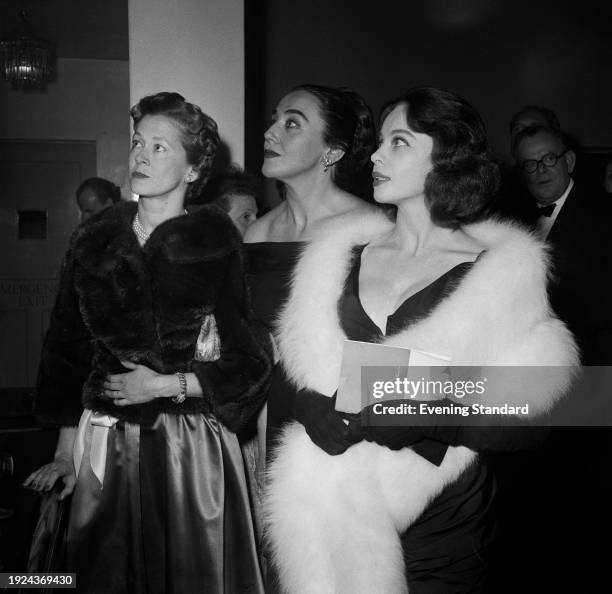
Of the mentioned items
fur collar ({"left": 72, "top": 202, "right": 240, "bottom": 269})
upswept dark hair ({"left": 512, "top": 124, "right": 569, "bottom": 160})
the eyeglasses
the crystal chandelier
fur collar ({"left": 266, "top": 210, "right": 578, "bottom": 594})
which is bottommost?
fur collar ({"left": 266, "top": 210, "right": 578, "bottom": 594})

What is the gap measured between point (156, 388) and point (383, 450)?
523mm

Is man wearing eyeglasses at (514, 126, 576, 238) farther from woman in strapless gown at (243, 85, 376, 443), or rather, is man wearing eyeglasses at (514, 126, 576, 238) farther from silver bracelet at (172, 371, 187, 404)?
silver bracelet at (172, 371, 187, 404)

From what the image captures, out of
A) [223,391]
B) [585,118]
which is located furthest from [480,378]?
[585,118]

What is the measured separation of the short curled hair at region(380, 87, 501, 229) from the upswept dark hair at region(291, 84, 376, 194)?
0.66 m

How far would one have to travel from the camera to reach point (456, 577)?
Answer: 1.37 m

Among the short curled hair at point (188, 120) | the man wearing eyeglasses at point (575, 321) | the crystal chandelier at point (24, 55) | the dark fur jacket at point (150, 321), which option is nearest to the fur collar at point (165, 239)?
the dark fur jacket at point (150, 321)

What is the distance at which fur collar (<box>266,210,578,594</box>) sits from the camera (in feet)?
4.44

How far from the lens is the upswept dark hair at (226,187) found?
2271mm

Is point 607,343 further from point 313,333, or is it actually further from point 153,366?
point 153,366

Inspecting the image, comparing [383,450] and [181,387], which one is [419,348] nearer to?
[383,450]

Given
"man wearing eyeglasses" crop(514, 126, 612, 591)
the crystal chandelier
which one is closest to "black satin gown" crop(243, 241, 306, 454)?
"man wearing eyeglasses" crop(514, 126, 612, 591)

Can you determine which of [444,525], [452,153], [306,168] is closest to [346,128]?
[306,168]

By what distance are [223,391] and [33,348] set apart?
14.8 ft

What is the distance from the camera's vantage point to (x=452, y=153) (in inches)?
56.2
